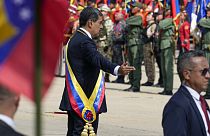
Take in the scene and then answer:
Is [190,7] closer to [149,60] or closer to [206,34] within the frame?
[149,60]

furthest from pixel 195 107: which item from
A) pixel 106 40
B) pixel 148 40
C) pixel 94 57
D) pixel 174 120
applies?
pixel 106 40

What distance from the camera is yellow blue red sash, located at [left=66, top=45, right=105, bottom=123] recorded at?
336 inches

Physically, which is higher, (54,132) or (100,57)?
(100,57)

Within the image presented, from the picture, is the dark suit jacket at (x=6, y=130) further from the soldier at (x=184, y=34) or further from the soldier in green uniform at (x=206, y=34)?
the soldier at (x=184, y=34)

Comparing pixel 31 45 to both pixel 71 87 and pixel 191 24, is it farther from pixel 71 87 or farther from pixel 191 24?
pixel 191 24

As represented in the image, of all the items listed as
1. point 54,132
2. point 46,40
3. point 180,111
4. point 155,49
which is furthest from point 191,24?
point 46,40

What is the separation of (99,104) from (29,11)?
603 cm

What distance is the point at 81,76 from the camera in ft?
27.7

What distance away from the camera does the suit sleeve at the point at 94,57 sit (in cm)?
823

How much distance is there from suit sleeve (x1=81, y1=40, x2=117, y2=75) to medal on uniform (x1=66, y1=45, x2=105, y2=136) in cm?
24

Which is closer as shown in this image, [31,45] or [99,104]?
[31,45]

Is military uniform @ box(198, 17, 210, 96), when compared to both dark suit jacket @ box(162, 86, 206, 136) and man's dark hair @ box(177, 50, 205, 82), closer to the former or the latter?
man's dark hair @ box(177, 50, 205, 82)

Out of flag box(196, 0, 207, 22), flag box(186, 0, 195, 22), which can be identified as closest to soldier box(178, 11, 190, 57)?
flag box(196, 0, 207, 22)

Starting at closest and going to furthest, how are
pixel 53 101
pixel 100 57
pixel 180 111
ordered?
1. pixel 180 111
2. pixel 100 57
3. pixel 53 101
